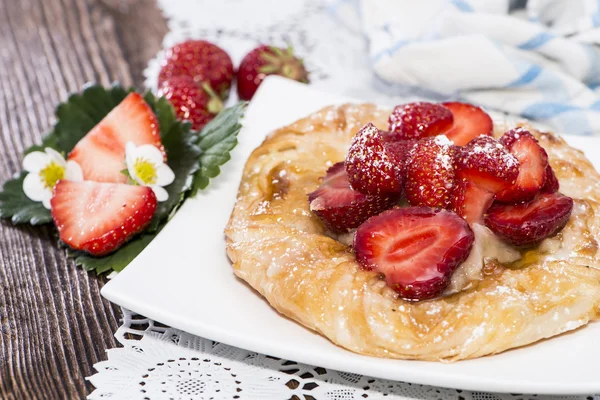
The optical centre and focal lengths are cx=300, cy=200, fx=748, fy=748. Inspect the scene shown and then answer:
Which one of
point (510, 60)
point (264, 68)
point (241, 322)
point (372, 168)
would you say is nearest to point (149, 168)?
point (241, 322)

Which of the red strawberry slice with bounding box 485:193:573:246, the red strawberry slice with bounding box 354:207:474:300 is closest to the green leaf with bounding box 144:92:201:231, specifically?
the red strawberry slice with bounding box 354:207:474:300

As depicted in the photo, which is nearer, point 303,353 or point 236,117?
point 303,353

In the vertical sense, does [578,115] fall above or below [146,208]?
below

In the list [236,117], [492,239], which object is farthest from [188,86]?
[492,239]

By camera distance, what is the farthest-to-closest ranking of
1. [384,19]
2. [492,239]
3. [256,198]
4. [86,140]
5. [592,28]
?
[384,19]
[592,28]
[86,140]
[256,198]
[492,239]

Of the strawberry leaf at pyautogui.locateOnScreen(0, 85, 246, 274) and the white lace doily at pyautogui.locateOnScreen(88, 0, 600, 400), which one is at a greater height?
the strawberry leaf at pyautogui.locateOnScreen(0, 85, 246, 274)

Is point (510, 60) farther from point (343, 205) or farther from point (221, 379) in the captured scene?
point (221, 379)

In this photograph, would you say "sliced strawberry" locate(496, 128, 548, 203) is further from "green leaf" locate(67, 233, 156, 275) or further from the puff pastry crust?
"green leaf" locate(67, 233, 156, 275)

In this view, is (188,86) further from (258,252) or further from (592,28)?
(592,28)
